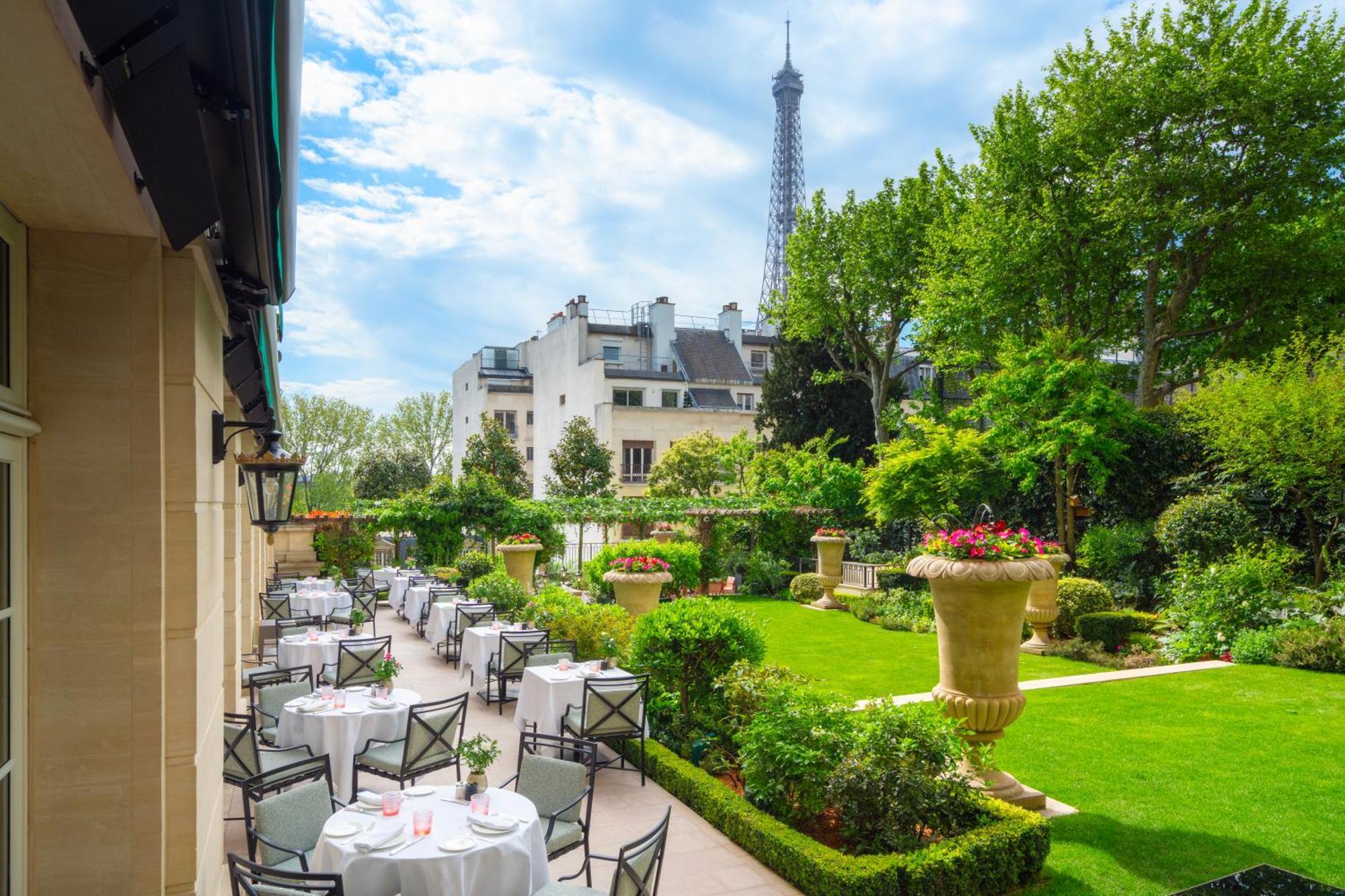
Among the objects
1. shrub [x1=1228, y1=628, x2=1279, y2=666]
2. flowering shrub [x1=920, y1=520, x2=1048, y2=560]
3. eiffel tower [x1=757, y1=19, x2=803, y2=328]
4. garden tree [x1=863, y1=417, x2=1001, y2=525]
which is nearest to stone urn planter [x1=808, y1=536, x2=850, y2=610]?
garden tree [x1=863, y1=417, x2=1001, y2=525]

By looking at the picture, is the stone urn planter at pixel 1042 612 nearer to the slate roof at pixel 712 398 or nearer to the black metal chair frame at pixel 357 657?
the black metal chair frame at pixel 357 657

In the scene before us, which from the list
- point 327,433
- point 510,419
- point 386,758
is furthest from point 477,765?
point 510,419

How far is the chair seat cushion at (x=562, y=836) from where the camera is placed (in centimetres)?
594

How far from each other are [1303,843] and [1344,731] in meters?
3.73

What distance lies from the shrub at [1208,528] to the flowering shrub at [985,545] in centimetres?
1174

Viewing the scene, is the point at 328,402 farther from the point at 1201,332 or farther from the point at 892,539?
the point at 1201,332

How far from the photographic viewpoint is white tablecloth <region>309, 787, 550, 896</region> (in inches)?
188

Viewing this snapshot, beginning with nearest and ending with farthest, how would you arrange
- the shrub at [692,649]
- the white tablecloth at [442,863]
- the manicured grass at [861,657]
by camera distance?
1. the white tablecloth at [442,863]
2. the shrub at [692,649]
3. the manicured grass at [861,657]

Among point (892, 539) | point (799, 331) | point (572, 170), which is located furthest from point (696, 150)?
point (799, 331)

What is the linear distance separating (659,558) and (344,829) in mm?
15002

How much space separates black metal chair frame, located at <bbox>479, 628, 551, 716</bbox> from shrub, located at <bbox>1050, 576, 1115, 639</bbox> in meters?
10.9

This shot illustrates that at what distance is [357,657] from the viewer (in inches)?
404

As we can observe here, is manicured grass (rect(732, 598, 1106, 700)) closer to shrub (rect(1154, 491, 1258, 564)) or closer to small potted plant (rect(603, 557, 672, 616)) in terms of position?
small potted plant (rect(603, 557, 672, 616))

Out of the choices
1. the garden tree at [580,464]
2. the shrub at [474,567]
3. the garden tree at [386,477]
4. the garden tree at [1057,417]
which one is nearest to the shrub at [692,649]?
the shrub at [474,567]
